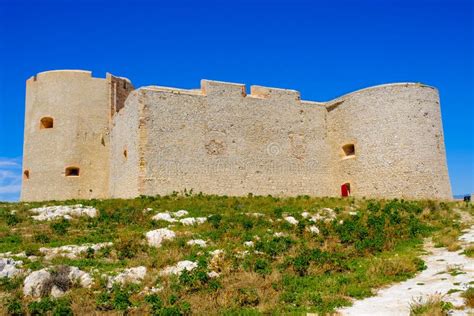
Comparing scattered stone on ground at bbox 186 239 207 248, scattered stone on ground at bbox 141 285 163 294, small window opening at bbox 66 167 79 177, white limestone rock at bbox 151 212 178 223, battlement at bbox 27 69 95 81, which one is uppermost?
battlement at bbox 27 69 95 81

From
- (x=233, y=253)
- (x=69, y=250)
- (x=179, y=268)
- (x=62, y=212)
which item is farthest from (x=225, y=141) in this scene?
(x=179, y=268)

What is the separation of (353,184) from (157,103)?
10585 mm

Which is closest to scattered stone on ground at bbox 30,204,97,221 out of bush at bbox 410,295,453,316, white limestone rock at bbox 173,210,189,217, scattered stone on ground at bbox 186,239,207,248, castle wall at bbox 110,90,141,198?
white limestone rock at bbox 173,210,189,217

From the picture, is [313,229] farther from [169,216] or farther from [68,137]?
[68,137]

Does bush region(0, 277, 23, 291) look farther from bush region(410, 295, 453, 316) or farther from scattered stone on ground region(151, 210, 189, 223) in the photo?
bush region(410, 295, 453, 316)

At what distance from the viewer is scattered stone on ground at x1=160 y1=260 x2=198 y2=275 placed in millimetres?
9727

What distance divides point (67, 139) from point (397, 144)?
16.4 meters

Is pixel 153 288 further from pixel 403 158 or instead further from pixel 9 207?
pixel 403 158

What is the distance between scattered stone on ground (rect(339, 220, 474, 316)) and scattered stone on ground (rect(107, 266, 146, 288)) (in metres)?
4.29

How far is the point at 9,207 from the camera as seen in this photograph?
1638 cm

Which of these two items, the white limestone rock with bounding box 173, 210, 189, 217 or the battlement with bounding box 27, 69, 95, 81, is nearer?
the white limestone rock with bounding box 173, 210, 189, 217

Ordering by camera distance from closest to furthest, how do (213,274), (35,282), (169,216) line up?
Result: (35,282) < (213,274) < (169,216)

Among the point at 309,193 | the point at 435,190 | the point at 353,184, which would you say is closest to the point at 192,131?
the point at 309,193

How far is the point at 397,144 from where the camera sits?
21422 millimetres
